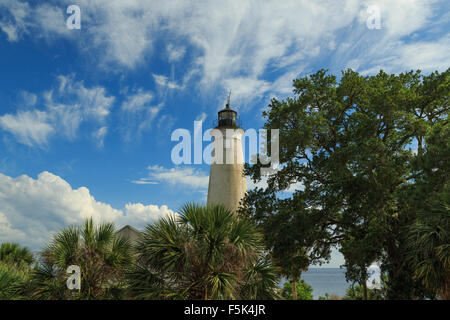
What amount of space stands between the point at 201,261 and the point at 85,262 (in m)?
3.01

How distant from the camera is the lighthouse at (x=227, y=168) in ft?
74.0

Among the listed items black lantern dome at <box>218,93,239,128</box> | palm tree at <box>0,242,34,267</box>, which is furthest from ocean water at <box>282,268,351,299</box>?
palm tree at <box>0,242,34,267</box>

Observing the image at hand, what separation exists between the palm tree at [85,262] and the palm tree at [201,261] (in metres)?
0.84

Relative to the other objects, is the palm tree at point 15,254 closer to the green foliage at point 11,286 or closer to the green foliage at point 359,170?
the green foliage at point 11,286

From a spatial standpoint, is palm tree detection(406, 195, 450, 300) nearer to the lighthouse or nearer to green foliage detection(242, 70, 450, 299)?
green foliage detection(242, 70, 450, 299)

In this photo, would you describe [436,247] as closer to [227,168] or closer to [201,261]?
[201,261]

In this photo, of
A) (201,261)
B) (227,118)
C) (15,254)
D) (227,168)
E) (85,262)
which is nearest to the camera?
(201,261)

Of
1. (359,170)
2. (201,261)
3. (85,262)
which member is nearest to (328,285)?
(359,170)

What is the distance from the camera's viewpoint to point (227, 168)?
2292cm

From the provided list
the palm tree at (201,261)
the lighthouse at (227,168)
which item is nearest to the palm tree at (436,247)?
the palm tree at (201,261)

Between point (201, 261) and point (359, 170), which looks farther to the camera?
point (359, 170)

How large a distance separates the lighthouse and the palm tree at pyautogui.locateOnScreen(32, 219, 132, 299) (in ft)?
43.0

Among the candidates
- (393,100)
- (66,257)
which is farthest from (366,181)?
(66,257)

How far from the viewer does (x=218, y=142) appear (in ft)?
78.1
